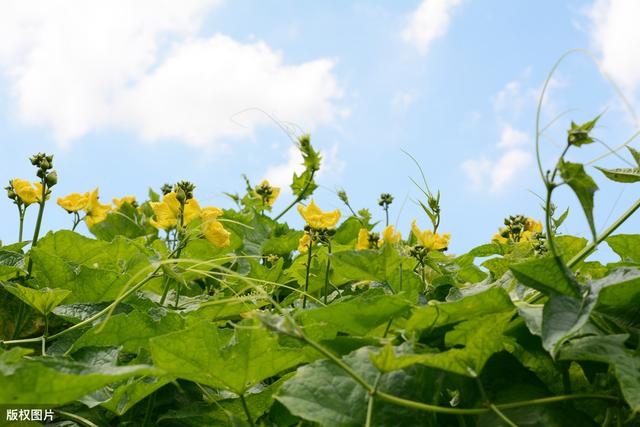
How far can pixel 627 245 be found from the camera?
190 centimetres

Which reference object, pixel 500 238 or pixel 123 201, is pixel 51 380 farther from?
pixel 123 201

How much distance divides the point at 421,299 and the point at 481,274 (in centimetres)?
68

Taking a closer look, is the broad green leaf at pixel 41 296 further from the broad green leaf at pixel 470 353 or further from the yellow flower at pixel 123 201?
the yellow flower at pixel 123 201

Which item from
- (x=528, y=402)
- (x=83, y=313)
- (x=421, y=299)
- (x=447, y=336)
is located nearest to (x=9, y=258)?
(x=83, y=313)

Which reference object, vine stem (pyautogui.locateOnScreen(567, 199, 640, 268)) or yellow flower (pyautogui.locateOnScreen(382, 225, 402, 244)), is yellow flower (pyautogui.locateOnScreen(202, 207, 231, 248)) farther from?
vine stem (pyautogui.locateOnScreen(567, 199, 640, 268))

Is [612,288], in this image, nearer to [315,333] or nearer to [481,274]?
[315,333]

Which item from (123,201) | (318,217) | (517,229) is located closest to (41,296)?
(318,217)

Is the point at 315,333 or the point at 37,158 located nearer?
the point at 315,333

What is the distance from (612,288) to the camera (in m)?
1.24

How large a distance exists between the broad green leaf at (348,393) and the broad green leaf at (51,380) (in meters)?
0.25

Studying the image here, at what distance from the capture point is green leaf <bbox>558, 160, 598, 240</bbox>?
1120mm

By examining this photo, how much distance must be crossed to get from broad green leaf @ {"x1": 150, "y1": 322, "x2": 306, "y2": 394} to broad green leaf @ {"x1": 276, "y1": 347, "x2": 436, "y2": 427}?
0.12 meters

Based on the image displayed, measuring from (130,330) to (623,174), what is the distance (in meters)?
1.10

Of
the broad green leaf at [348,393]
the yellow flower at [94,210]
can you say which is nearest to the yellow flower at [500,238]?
the yellow flower at [94,210]
